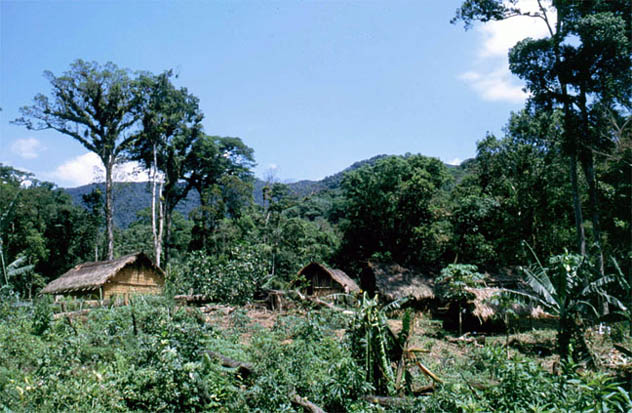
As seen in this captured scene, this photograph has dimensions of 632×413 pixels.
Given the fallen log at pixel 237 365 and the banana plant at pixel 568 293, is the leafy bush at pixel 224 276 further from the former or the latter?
the banana plant at pixel 568 293

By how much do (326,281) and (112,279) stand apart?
10.2m

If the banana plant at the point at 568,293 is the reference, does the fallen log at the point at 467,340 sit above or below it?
below

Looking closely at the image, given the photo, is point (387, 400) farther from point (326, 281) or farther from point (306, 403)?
point (326, 281)

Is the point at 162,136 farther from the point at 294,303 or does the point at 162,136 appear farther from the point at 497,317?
the point at 497,317

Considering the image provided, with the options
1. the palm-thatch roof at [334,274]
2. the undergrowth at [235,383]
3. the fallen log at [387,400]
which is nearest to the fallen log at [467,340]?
the undergrowth at [235,383]

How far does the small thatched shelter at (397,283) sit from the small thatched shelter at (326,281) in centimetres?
184

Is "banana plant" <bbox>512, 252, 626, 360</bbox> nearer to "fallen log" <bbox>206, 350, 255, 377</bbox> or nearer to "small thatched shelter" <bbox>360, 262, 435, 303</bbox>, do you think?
→ "fallen log" <bbox>206, 350, 255, 377</bbox>

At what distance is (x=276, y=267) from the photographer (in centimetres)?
2867

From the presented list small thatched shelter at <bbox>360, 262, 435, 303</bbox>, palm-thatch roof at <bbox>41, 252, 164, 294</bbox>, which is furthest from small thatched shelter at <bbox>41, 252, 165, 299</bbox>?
small thatched shelter at <bbox>360, 262, 435, 303</bbox>

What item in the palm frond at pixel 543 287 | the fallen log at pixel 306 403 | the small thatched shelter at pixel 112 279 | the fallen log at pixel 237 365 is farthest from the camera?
the small thatched shelter at pixel 112 279

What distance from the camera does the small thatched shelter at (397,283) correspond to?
19094 millimetres

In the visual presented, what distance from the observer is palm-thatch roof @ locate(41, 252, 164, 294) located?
2008cm

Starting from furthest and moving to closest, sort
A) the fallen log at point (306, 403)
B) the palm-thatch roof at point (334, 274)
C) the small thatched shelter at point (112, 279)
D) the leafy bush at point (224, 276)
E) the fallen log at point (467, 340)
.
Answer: the palm-thatch roof at point (334, 274) → the small thatched shelter at point (112, 279) → the leafy bush at point (224, 276) → the fallen log at point (467, 340) → the fallen log at point (306, 403)

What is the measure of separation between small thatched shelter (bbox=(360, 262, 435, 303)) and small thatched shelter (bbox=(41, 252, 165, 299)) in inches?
393
